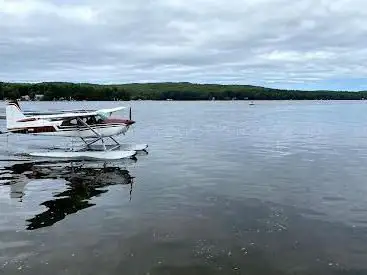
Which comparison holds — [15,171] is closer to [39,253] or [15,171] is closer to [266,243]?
[39,253]

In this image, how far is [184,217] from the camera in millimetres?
12047

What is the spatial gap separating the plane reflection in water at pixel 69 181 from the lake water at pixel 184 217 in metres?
0.04

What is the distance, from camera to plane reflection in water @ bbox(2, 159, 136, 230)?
1239cm

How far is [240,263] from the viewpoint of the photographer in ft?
29.2

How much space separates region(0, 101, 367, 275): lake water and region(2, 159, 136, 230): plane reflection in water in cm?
4

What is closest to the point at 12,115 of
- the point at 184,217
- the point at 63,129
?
the point at 63,129

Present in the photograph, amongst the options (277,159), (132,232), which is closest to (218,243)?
(132,232)

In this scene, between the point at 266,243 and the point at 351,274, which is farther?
the point at 266,243

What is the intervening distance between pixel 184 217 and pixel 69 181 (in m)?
6.37

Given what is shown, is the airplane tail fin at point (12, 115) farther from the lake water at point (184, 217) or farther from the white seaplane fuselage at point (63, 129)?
the lake water at point (184, 217)

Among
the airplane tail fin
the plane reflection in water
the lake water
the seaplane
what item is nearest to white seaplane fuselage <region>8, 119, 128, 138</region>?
the seaplane

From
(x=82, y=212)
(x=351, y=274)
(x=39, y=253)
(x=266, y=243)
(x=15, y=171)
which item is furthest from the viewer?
(x=15, y=171)

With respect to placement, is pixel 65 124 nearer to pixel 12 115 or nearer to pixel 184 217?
pixel 12 115

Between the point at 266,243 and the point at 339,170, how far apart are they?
10870 mm
